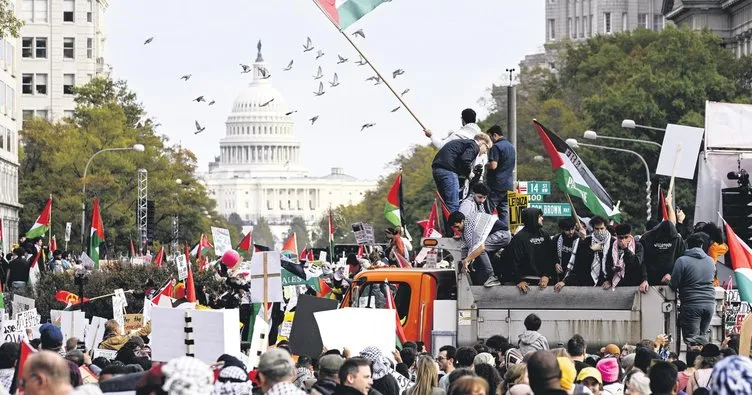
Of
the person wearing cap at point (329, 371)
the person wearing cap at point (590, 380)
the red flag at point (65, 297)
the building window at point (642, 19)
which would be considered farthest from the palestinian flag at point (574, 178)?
the building window at point (642, 19)

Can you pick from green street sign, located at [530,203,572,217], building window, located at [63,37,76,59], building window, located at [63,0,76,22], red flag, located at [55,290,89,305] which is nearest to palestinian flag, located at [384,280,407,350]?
red flag, located at [55,290,89,305]

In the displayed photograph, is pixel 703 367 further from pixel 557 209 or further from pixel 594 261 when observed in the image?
pixel 557 209

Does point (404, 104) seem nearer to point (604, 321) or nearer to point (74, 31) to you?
point (604, 321)

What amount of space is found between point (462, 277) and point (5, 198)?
6669 cm

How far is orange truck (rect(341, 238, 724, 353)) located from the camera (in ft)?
61.3

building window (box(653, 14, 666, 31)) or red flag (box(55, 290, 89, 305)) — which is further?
building window (box(653, 14, 666, 31))

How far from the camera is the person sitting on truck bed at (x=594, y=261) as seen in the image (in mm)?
19172

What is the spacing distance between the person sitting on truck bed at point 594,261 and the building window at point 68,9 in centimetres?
10465

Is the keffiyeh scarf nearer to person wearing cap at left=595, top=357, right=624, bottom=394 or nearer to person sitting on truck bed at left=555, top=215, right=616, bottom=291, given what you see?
person sitting on truck bed at left=555, top=215, right=616, bottom=291

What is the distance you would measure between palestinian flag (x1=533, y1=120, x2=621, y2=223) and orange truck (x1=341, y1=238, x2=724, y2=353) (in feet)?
14.6

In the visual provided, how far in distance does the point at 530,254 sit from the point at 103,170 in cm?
7195

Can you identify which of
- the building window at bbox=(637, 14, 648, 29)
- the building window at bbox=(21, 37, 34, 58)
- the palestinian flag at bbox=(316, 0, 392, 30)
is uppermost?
the building window at bbox=(637, 14, 648, 29)

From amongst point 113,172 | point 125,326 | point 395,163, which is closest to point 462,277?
point 125,326

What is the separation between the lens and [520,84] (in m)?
109
